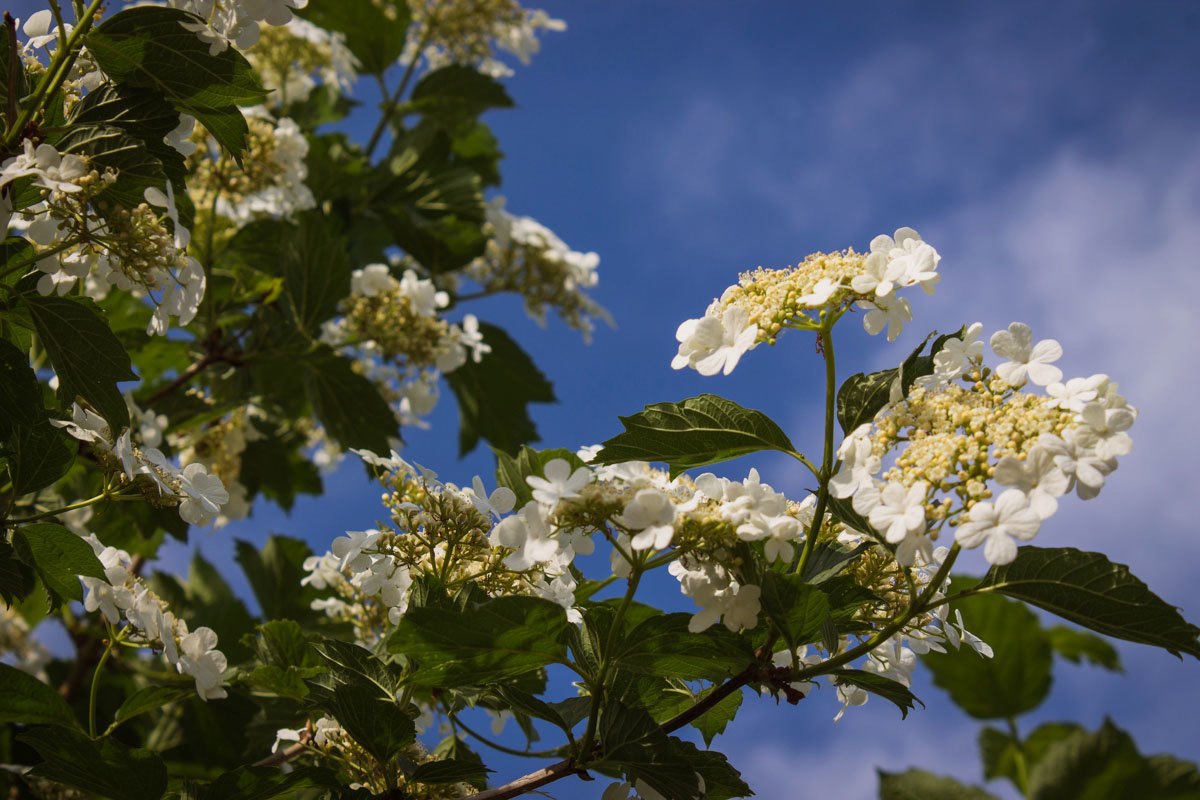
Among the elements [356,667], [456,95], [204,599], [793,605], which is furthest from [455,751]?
[456,95]

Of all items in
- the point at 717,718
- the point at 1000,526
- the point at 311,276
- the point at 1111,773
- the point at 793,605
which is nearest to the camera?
the point at 1000,526

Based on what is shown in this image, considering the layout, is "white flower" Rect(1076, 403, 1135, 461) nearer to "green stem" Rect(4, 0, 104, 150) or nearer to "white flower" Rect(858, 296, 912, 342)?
"white flower" Rect(858, 296, 912, 342)

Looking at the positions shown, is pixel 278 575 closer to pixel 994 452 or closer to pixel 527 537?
pixel 527 537

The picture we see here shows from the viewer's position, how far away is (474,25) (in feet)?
13.5

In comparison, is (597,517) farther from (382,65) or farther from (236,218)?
(382,65)

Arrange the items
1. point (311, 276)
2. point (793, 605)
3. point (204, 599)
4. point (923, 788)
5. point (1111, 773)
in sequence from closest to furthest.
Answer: point (793, 605) < point (923, 788) < point (1111, 773) < point (311, 276) < point (204, 599)

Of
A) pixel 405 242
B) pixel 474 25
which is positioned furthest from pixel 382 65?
pixel 405 242

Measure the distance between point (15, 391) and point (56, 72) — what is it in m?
A: 0.49

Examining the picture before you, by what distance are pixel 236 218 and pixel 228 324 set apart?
38 centimetres

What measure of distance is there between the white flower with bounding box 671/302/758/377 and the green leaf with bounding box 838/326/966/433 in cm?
17

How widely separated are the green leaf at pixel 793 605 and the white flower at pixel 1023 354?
0.38 meters

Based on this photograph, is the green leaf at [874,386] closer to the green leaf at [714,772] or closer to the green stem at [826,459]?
the green stem at [826,459]

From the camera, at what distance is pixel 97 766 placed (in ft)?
4.63

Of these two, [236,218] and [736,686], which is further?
[236,218]
